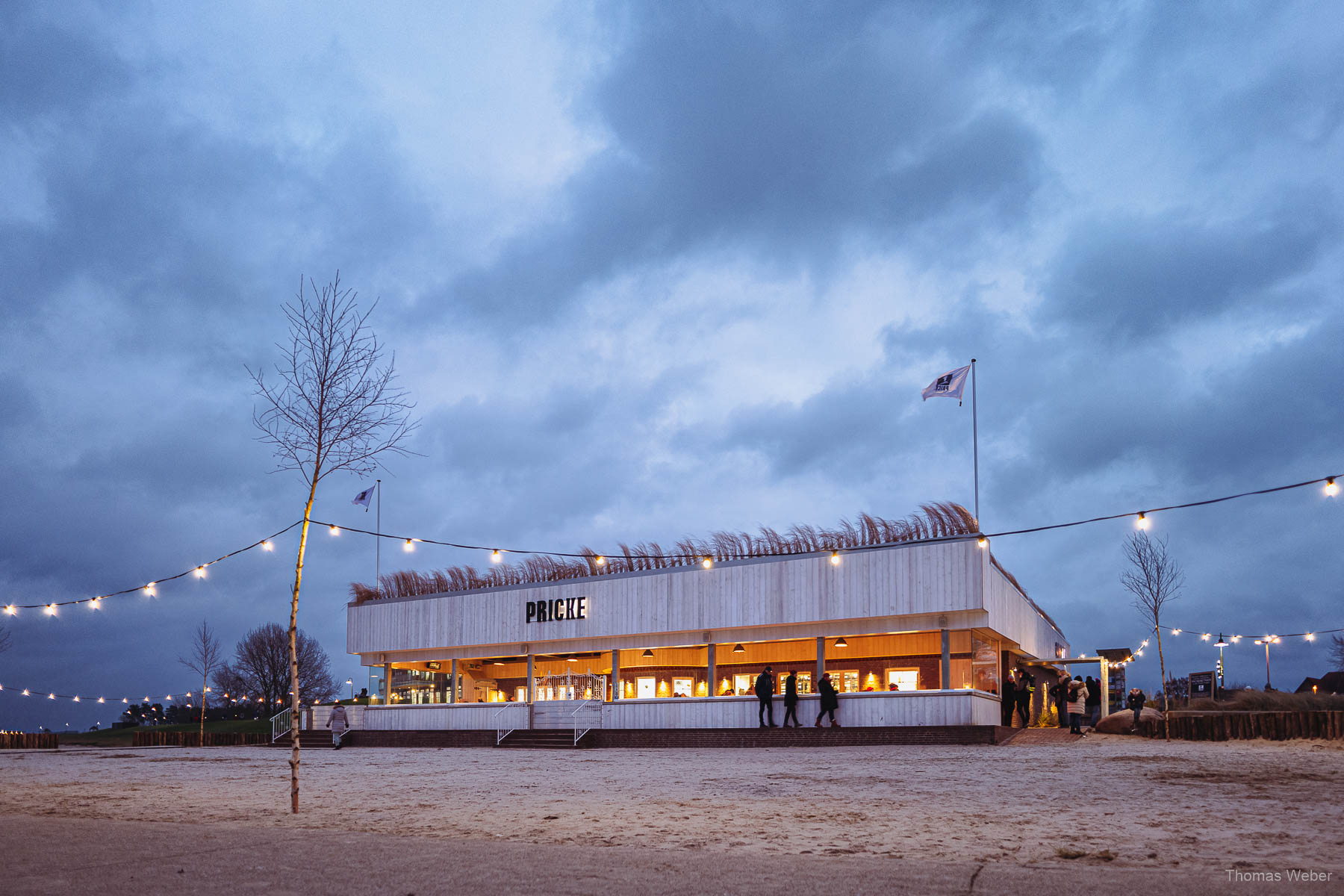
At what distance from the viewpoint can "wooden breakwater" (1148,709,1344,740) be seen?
62.3ft

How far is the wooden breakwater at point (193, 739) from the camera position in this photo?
34.9 m

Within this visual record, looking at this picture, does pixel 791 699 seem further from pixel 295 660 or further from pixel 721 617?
pixel 295 660

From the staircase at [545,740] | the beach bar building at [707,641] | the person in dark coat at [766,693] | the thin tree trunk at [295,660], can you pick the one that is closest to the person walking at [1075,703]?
the beach bar building at [707,641]

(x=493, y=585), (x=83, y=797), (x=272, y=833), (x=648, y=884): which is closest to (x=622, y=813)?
(x=272, y=833)

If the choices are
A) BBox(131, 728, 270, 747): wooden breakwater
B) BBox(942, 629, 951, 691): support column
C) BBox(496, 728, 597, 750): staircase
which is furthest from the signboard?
BBox(131, 728, 270, 747): wooden breakwater

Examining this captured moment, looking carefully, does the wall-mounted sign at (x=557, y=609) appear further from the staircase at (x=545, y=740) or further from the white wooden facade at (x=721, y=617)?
the staircase at (x=545, y=740)

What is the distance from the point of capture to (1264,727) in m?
20.4

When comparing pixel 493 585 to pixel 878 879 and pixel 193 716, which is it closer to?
pixel 878 879

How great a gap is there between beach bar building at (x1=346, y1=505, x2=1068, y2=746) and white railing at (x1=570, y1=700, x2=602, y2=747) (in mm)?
50

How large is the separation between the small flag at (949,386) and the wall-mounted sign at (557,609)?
13.5 m

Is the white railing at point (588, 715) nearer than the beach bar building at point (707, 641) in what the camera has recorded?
No

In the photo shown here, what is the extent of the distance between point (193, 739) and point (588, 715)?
1611cm

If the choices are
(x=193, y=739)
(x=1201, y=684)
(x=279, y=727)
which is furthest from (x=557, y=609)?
(x=1201, y=684)

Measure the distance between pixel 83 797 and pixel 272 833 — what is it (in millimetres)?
6062
